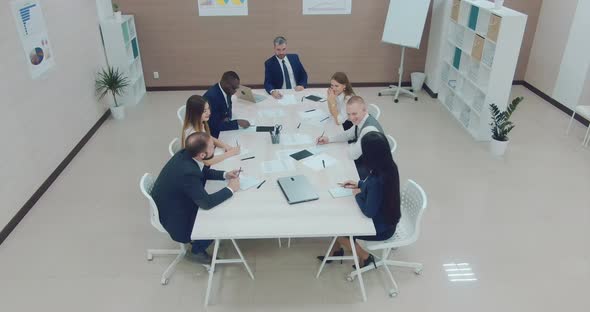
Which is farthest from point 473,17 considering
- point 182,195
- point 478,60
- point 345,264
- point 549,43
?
point 182,195

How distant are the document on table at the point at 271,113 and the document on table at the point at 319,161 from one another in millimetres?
1048

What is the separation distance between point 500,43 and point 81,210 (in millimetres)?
5197

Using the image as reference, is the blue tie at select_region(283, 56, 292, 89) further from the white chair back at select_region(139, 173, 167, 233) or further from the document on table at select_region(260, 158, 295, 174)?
the white chair back at select_region(139, 173, 167, 233)

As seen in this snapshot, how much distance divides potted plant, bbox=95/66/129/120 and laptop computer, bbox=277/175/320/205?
4168 millimetres

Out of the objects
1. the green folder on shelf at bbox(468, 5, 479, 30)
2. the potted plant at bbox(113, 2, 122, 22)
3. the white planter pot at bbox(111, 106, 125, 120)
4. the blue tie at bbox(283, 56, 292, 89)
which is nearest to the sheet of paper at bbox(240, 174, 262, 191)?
the blue tie at bbox(283, 56, 292, 89)

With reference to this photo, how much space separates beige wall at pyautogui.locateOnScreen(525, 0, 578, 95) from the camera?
6.70 m

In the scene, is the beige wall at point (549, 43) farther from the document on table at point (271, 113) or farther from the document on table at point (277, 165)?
the document on table at point (277, 165)

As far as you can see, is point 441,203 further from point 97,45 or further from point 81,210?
point 97,45

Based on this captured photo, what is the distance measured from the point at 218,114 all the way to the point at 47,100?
7.31 ft

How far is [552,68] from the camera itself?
7.02 meters

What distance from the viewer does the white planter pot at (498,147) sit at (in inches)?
211

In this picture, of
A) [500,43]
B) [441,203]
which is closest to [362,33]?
[500,43]

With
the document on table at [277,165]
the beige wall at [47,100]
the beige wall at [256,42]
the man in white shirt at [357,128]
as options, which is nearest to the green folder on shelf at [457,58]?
the beige wall at [256,42]

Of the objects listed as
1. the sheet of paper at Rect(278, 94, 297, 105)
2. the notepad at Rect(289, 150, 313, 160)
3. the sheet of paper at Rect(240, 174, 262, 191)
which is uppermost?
the sheet of paper at Rect(278, 94, 297, 105)
